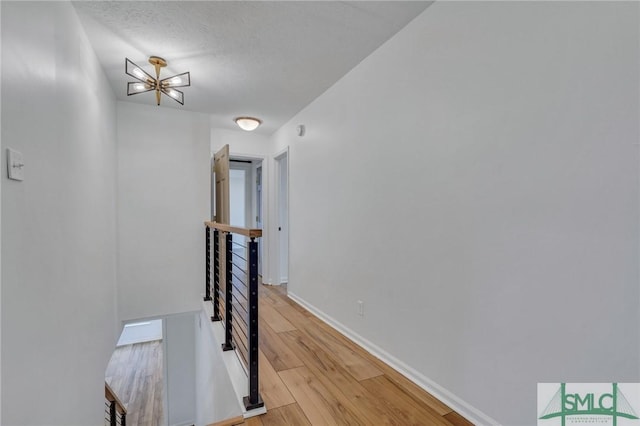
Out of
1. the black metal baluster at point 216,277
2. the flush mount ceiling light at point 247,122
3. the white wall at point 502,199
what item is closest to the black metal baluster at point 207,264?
the black metal baluster at point 216,277

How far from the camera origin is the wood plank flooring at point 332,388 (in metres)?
1.63

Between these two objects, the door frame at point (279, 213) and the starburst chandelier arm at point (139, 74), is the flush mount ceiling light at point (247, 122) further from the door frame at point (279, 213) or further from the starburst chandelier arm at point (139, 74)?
the starburst chandelier arm at point (139, 74)

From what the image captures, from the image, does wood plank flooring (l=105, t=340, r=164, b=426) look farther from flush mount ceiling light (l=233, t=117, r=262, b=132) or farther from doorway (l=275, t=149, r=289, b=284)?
flush mount ceiling light (l=233, t=117, r=262, b=132)

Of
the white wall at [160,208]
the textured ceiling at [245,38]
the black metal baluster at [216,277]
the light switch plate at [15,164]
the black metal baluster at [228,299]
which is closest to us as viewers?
the light switch plate at [15,164]

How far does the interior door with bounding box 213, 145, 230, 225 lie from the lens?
357 cm

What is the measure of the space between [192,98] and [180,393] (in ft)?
14.5

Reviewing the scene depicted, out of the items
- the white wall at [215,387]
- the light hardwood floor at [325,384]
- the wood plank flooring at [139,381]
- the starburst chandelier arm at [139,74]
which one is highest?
the starburst chandelier arm at [139,74]

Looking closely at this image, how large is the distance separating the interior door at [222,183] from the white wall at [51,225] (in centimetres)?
131

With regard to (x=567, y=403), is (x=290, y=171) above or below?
above

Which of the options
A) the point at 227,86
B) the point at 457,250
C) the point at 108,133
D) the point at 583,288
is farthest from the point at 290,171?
the point at 583,288

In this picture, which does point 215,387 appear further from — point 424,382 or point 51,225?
point 51,225

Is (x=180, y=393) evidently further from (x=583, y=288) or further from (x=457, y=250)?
(x=583, y=288)

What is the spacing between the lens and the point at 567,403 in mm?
1243

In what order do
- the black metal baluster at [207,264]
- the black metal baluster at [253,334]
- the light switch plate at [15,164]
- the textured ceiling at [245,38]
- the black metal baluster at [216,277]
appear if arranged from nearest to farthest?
the light switch plate at [15,164] → the black metal baluster at [253,334] → the textured ceiling at [245,38] → the black metal baluster at [216,277] → the black metal baluster at [207,264]
